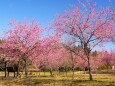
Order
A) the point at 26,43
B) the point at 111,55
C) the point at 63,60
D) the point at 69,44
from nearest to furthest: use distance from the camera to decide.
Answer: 1. the point at 69,44
2. the point at 26,43
3. the point at 63,60
4. the point at 111,55

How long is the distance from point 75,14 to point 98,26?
125 inches

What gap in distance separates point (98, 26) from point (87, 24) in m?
1.30

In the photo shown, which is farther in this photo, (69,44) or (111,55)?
(111,55)

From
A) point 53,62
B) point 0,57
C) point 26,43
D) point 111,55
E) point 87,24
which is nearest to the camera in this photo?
point 87,24

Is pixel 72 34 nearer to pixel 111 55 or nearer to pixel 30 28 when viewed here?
pixel 30 28

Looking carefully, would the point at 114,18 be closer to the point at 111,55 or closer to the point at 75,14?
the point at 75,14

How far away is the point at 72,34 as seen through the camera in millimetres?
28547

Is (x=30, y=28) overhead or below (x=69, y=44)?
overhead

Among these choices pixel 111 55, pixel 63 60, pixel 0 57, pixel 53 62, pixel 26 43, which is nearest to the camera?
pixel 26 43

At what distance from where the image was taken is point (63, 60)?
72562 mm

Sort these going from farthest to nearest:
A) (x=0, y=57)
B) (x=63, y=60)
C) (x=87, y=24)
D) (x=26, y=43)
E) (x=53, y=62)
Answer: (x=63, y=60)
(x=53, y=62)
(x=0, y=57)
(x=26, y=43)
(x=87, y=24)

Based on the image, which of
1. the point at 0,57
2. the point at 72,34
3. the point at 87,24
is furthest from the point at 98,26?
the point at 0,57

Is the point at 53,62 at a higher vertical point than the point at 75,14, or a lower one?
lower

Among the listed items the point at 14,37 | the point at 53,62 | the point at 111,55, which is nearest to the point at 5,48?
the point at 14,37
